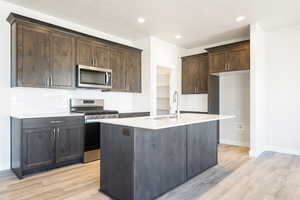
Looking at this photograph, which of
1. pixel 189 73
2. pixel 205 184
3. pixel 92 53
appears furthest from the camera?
pixel 189 73

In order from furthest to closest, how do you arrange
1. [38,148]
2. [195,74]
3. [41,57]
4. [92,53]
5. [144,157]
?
1. [195,74]
2. [92,53]
3. [41,57]
4. [38,148]
5. [144,157]

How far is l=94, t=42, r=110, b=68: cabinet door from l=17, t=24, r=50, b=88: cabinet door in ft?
3.12

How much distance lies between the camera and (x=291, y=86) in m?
4.23

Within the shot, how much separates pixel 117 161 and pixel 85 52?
2.51 m

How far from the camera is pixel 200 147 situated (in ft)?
9.86

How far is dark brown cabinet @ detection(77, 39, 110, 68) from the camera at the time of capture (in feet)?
12.3

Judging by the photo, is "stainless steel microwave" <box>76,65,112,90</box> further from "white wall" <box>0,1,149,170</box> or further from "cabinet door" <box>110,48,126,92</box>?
"white wall" <box>0,1,149,170</box>

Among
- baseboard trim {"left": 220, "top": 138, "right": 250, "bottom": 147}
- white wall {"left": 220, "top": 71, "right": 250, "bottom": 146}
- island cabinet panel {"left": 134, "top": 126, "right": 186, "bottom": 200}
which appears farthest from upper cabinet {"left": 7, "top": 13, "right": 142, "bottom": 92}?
baseboard trim {"left": 220, "top": 138, "right": 250, "bottom": 147}

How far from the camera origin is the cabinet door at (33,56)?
9.82 ft

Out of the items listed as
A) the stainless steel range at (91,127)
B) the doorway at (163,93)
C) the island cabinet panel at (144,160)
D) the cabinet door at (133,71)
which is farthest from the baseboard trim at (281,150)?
the stainless steel range at (91,127)

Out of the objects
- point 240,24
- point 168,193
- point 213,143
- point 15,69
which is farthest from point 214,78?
point 15,69

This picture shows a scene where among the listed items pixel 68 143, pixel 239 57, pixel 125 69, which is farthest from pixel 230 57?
pixel 68 143

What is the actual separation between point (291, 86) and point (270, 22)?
1.49m

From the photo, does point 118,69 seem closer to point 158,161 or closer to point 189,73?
point 189,73
